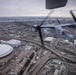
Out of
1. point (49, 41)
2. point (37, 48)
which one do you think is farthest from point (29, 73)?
point (49, 41)

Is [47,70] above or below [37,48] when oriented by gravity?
above

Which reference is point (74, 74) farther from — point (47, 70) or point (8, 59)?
point (8, 59)

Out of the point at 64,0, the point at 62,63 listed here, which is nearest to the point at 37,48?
the point at 62,63

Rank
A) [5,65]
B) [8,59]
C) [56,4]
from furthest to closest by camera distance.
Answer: [8,59]
[5,65]
[56,4]

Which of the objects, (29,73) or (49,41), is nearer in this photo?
(29,73)

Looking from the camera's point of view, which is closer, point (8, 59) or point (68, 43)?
point (8, 59)

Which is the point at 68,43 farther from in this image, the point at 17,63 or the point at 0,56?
the point at 0,56

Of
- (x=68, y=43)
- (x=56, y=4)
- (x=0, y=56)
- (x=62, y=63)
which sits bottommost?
(x=68, y=43)

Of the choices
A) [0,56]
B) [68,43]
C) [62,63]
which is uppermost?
[0,56]

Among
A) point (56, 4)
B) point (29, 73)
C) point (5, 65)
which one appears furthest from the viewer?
point (5, 65)
